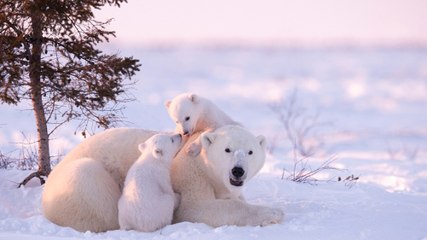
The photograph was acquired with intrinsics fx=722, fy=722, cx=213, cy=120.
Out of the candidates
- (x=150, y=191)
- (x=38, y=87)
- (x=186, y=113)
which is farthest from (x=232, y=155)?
(x=38, y=87)

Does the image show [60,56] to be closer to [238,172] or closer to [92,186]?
[92,186]

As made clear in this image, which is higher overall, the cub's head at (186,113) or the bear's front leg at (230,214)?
the cub's head at (186,113)

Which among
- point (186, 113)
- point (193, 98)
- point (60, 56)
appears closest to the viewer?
point (186, 113)

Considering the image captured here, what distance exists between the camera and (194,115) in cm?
683

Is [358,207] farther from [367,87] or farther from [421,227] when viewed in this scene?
[367,87]

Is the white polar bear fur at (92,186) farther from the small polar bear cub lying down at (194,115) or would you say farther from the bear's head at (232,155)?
the bear's head at (232,155)

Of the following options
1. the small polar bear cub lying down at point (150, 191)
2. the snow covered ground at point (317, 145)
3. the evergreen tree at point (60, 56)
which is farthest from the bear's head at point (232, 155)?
the evergreen tree at point (60, 56)

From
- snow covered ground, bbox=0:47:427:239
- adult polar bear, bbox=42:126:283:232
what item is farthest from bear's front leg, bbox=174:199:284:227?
snow covered ground, bbox=0:47:427:239

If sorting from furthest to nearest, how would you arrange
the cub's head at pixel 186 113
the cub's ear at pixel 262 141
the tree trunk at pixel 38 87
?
1. the tree trunk at pixel 38 87
2. the cub's head at pixel 186 113
3. the cub's ear at pixel 262 141

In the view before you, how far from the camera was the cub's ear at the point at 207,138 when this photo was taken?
19.7ft

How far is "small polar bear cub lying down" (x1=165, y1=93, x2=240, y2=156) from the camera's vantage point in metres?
6.76

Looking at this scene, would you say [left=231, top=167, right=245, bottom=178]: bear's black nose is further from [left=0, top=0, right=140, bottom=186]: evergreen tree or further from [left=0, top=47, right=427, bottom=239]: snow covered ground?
[left=0, top=0, right=140, bottom=186]: evergreen tree

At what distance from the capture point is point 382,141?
18234mm

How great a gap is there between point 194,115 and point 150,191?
1441 mm
